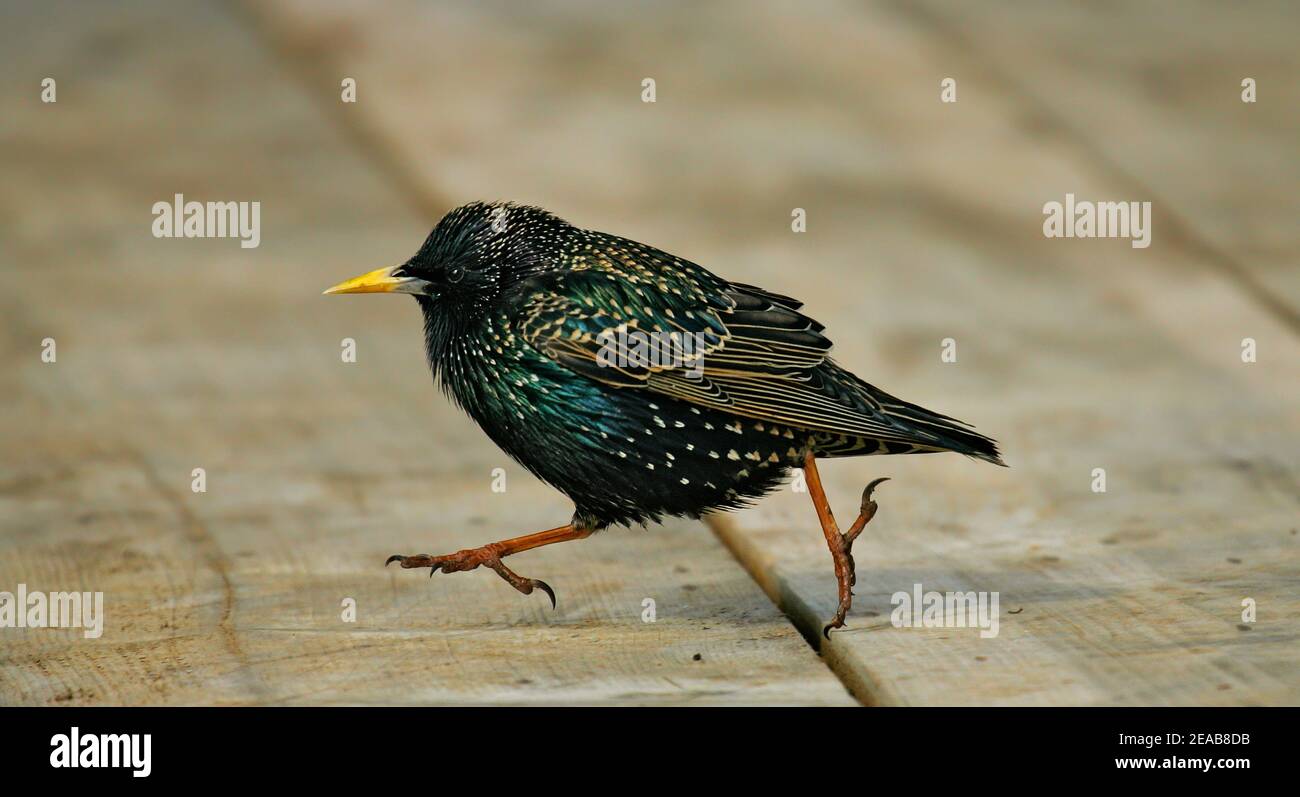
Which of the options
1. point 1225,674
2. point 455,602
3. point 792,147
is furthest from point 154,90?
point 1225,674

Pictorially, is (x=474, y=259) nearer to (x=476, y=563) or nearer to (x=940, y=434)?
(x=476, y=563)

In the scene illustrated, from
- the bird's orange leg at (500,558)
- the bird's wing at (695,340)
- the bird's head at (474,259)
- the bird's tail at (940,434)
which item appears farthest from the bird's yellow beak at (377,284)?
the bird's tail at (940,434)

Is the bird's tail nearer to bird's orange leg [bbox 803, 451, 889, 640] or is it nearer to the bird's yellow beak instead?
bird's orange leg [bbox 803, 451, 889, 640]

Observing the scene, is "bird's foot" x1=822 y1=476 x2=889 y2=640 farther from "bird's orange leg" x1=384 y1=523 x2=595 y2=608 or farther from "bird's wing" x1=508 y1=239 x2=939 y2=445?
"bird's orange leg" x1=384 y1=523 x2=595 y2=608

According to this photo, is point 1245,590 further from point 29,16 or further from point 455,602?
point 29,16

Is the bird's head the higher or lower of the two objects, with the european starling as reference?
higher

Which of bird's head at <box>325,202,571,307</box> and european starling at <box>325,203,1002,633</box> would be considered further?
bird's head at <box>325,202,571,307</box>

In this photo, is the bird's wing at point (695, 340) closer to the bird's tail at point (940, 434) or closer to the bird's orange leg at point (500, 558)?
the bird's tail at point (940, 434)

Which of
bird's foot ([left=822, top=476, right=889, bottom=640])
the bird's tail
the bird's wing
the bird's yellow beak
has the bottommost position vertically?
bird's foot ([left=822, top=476, right=889, bottom=640])

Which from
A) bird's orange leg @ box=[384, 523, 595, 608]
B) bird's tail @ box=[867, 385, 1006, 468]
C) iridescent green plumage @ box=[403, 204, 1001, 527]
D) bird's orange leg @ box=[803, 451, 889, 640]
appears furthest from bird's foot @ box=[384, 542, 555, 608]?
bird's tail @ box=[867, 385, 1006, 468]
